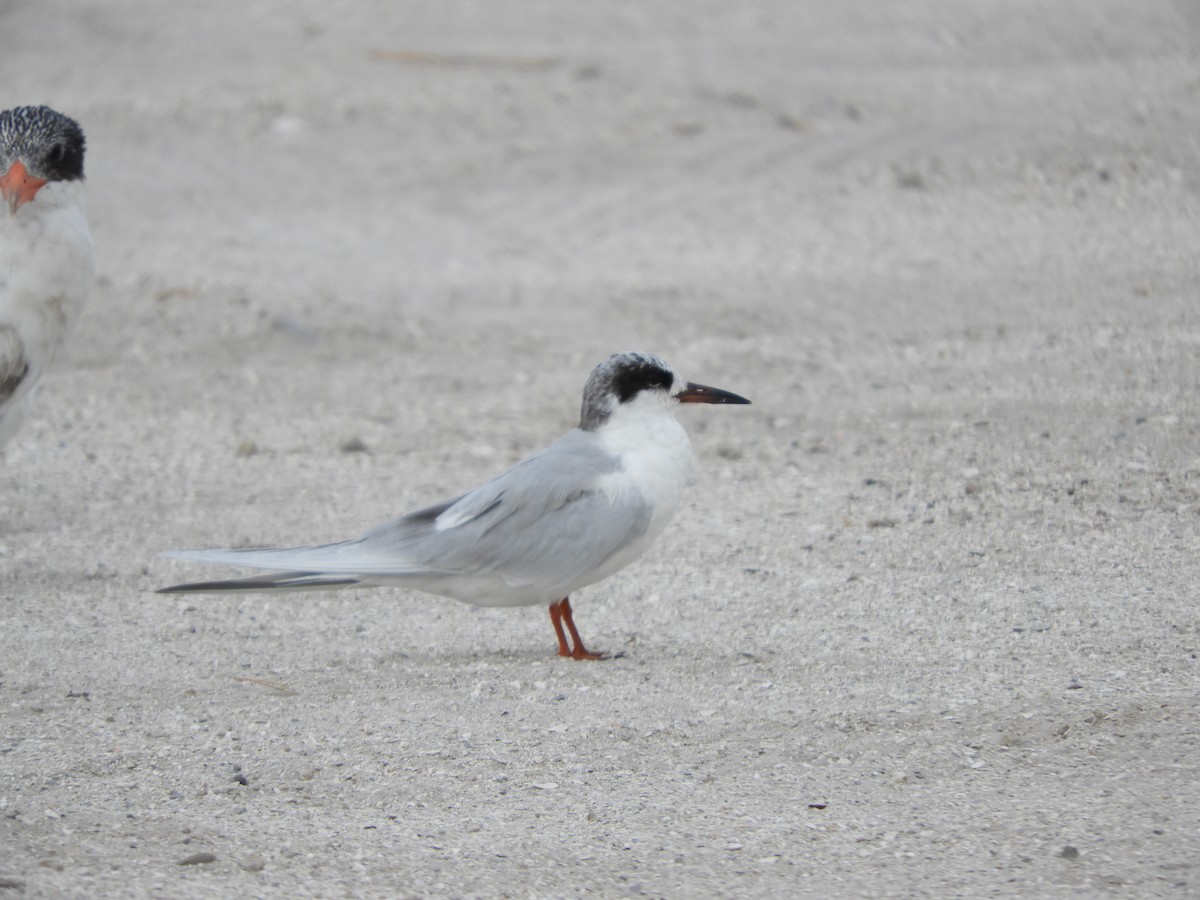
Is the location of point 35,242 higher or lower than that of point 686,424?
higher

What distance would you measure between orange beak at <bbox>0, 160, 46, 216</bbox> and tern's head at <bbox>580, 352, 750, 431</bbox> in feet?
5.43

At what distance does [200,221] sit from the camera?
8695mm

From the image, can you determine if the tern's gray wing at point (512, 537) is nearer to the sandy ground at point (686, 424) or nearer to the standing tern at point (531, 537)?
the standing tern at point (531, 537)

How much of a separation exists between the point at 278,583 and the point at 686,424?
8.56ft

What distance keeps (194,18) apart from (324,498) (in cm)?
652

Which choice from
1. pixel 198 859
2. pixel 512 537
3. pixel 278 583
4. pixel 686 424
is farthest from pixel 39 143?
pixel 686 424

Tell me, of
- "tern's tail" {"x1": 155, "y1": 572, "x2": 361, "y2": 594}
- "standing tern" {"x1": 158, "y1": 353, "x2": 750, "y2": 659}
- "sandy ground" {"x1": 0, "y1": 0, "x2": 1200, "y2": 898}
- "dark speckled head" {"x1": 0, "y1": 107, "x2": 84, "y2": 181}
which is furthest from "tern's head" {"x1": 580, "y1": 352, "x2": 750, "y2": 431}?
"dark speckled head" {"x1": 0, "y1": 107, "x2": 84, "y2": 181}

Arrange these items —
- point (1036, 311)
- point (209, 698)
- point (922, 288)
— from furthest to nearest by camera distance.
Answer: point (922, 288)
point (1036, 311)
point (209, 698)

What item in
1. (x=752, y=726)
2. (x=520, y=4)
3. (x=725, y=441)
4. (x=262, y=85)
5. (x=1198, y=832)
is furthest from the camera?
(x=520, y=4)

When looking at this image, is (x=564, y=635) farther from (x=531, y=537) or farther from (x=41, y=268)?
(x=41, y=268)

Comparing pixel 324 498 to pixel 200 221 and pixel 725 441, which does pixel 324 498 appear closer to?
pixel 725 441

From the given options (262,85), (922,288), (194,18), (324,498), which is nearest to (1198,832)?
(324,498)

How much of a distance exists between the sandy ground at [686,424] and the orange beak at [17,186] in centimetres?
111

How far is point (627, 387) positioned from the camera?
168 inches
